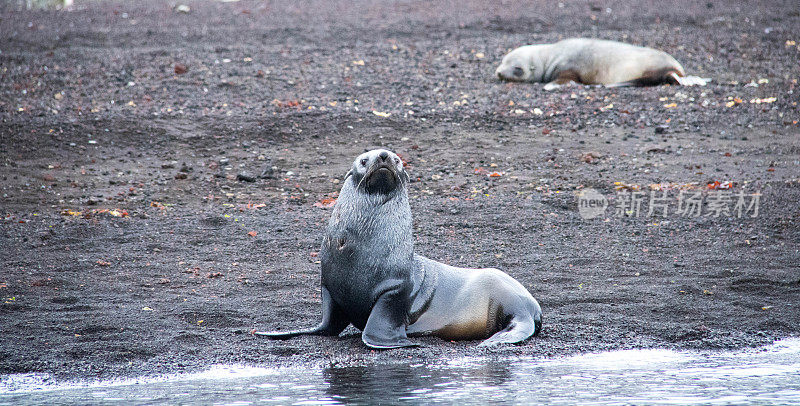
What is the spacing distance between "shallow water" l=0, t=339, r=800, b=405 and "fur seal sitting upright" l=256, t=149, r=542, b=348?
51cm

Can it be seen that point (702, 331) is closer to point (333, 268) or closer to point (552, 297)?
point (552, 297)

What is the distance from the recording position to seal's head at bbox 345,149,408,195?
5.75 meters

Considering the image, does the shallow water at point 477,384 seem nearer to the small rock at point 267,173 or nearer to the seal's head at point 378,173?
the seal's head at point 378,173

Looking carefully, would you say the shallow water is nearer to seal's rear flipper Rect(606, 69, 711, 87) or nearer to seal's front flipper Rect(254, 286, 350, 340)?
seal's front flipper Rect(254, 286, 350, 340)

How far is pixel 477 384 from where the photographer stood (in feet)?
16.1

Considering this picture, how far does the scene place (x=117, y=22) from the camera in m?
18.2

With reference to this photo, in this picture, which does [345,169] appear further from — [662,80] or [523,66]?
[662,80]

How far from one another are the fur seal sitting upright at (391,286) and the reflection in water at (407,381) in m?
0.41

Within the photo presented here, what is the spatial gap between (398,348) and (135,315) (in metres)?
1.95

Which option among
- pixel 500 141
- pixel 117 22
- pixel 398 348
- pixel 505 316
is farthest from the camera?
pixel 117 22

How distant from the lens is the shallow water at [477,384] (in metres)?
4.65

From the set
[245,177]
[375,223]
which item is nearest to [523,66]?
[245,177]

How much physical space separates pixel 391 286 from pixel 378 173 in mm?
698

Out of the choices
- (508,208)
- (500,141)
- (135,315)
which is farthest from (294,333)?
(500,141)
